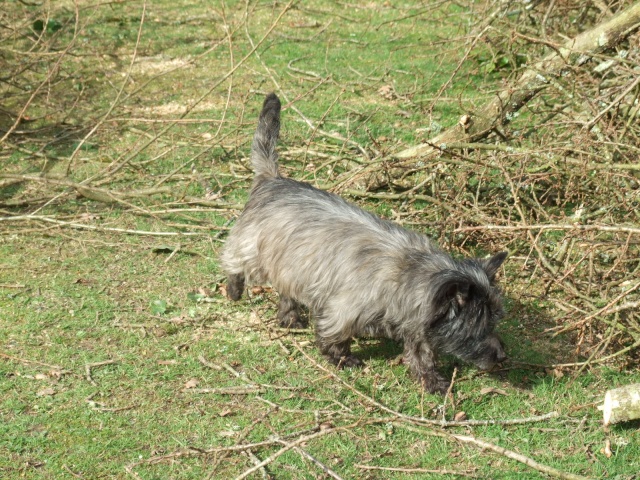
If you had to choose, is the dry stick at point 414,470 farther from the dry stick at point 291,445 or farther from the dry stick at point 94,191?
the dry stick at point 94,191

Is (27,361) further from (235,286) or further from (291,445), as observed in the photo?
(291,445)

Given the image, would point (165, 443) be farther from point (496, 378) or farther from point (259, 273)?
point (496, 378)

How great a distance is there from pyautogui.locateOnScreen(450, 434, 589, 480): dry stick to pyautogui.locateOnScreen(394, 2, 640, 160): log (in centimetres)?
306

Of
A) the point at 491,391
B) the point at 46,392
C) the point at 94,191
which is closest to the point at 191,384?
the point at 46,392

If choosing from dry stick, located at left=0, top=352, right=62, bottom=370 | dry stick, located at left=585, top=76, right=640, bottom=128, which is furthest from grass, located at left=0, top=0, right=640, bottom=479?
dry stick, located at left=585, top=76, right=640, bottom=128

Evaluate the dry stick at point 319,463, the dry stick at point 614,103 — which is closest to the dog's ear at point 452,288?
the dry stick at point 319,463

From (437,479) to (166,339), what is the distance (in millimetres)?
2809

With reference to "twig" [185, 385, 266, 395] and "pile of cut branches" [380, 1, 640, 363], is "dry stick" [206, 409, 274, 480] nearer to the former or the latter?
"twig" [185, 385, 266, 395]

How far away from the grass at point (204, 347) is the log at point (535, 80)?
14.0 inches

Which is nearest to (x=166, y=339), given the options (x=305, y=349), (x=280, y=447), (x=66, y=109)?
(x=305, y=349)

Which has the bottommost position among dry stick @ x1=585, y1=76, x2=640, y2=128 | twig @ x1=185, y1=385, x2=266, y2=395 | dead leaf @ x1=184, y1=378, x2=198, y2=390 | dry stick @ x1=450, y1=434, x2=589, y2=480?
dead leaf @ x1=184, y1=378, x2=198, y2=390

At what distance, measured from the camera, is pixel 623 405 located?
5.82 m

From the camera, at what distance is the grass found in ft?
19.0

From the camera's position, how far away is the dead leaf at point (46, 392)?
636 cm
